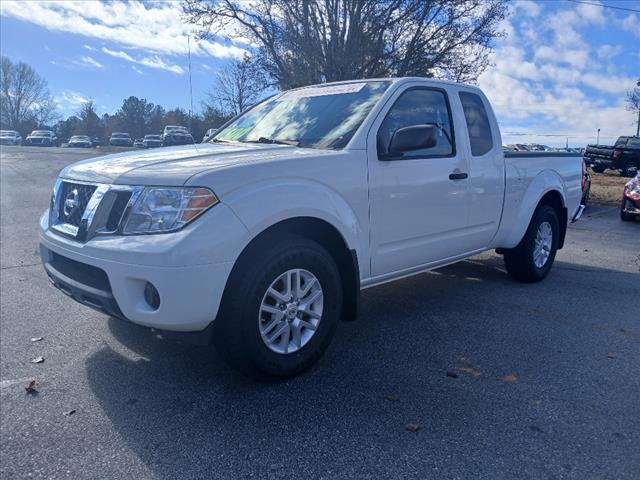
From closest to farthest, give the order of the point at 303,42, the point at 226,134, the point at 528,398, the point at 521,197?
the point at 528,398, the point at 226,134, the point at 521,197, the point at 303,42

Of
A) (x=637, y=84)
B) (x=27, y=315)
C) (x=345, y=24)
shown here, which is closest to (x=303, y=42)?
(x=345, y=24)

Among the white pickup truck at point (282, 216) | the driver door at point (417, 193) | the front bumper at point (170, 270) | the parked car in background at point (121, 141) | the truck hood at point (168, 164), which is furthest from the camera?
the parked car in background at point (121, 141)

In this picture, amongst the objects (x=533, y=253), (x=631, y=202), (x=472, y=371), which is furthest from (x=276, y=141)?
(x=631, y=202)

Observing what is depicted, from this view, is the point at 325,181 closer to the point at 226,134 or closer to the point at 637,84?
the point at 226,134

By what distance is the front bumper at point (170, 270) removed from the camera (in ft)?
8.85

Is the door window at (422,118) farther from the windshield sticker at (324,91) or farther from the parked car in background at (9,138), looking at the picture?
the parked car in background at (9,138)

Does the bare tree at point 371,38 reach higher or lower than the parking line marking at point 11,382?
higher

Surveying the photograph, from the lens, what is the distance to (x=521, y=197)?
5324mm

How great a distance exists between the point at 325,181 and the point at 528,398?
181cm

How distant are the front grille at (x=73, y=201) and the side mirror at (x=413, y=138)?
2.00m

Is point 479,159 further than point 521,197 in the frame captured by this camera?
No

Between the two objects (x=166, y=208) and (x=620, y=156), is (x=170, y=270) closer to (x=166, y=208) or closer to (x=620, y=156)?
(x=166, y=208)

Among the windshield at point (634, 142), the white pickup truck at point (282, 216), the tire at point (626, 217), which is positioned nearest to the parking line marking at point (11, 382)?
the white pickup truck at point (282, 216)

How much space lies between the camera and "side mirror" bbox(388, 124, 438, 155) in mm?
3580
